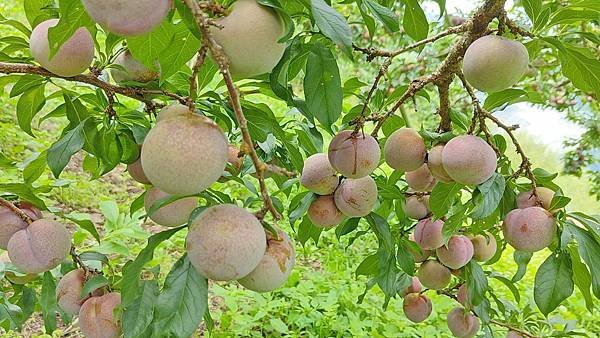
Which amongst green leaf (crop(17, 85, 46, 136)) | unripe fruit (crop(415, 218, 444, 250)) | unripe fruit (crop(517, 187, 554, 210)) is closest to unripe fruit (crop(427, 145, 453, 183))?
unripe fruit (crop(517, 187, 554, 210))

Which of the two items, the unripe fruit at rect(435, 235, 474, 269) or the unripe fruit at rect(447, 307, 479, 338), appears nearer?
the unripe fruit at rect(435, 235, 474, 269)

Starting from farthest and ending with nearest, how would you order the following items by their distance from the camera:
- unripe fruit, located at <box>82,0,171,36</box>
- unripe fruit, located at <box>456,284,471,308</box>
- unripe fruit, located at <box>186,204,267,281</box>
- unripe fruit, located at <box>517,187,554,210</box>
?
unripe fruit, located at <box>456,284,471,308</box>, unripe fruit, located at <box>517,187,554,210</box>, unripe fruit, located at <box>186,204,267,281</box>, unripe fruit, located at <box>82,0,171,36</box>

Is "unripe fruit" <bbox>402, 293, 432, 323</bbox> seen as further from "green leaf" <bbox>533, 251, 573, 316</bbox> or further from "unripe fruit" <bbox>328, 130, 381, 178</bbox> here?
"unripe fruit" <bbox>328, 130, 381, 178</bbox>

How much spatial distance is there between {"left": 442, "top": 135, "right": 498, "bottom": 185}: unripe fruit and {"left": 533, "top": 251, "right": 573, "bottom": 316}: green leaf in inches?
9.5

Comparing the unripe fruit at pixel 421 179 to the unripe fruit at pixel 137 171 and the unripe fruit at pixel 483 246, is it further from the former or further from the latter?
the unripe fruit at pixel 137 171

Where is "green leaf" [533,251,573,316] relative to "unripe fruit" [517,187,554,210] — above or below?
below

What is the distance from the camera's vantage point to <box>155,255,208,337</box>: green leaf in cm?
66

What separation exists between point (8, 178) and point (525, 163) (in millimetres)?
2214

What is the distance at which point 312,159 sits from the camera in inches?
43.8

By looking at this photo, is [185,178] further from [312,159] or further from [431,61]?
[431,61]

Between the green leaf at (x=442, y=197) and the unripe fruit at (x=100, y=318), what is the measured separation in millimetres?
631

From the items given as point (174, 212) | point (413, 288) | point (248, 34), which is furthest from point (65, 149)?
point (413, 288)

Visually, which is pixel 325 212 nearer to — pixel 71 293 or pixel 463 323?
pixel 71 293

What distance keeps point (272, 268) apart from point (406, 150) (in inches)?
17.9
